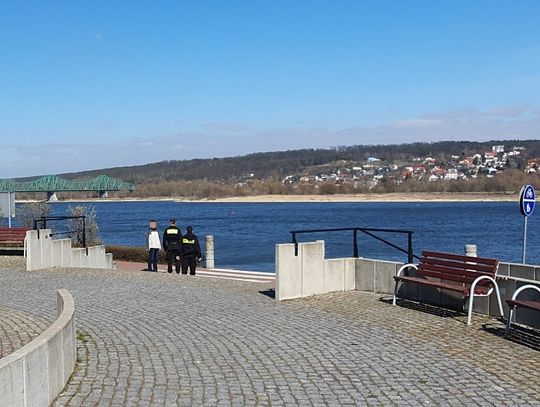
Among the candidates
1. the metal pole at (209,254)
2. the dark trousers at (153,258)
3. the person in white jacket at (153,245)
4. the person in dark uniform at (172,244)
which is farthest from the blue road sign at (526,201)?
the metal pole at (209,254)

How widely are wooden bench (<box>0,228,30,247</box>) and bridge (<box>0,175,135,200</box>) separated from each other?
343ft

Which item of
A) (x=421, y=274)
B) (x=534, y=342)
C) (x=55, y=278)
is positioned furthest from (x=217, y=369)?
(x=55, y=278)

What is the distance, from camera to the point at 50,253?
17859mm

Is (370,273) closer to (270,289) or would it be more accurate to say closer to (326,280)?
(326,280)

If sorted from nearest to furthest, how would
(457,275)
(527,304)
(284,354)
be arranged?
1. (284,354)
2. (527,304)
3. (457,275)

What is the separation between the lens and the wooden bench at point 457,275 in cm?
959

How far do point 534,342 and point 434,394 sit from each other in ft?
8.30

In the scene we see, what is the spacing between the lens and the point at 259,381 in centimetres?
661

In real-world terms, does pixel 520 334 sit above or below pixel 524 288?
below

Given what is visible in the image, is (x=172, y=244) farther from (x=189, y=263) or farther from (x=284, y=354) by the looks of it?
(x=284, y=354)

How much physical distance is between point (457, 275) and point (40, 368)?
6480 millimetres

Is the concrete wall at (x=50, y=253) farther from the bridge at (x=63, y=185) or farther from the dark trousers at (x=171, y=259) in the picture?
the bridge at (x=63, y=185)

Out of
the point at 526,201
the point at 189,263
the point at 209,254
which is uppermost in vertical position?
the point at 526,201

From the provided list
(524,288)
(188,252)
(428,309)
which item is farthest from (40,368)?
(188,252)
